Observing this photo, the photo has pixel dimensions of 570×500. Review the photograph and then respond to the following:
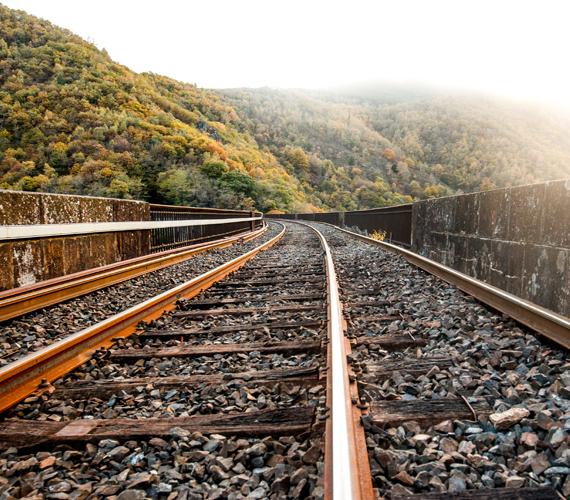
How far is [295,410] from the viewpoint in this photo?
7.96ft

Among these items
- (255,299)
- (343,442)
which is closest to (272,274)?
(255,299)

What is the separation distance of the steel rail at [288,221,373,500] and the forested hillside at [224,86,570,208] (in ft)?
314

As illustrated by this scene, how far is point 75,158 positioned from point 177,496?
62534mm

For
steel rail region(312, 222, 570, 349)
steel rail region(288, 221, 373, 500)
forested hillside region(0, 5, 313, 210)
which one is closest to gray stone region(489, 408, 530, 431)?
steel rail region(288, 221, 373, 500)

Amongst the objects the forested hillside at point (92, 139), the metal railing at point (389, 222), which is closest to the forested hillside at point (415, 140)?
the forested hillside at point (92, 139)

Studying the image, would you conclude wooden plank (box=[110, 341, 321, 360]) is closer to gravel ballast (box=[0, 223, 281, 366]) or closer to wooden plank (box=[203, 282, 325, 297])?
gravel ballast (box=[0, 223, 281, 366])

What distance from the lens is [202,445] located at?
7.32ft

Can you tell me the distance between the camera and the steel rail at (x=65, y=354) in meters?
2.79

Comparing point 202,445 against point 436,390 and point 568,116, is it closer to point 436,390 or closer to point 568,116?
point 436,390

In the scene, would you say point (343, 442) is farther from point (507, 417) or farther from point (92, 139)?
point (92, 139)

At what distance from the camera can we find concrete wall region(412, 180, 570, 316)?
4.60m

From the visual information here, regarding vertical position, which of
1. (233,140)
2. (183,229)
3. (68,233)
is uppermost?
(233,140)

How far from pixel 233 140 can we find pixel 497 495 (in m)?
108

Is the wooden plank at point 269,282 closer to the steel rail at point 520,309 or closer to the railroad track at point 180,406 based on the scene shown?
the steel rail at point 520,309
